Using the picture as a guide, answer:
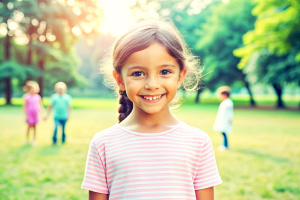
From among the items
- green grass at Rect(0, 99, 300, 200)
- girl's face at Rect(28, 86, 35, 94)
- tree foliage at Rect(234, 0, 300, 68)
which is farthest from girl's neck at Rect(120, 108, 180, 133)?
tree foliage at Rect(234, 0, 300, 68)

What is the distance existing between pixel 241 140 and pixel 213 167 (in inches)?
336

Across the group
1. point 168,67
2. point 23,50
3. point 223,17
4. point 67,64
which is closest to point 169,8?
point 223,17

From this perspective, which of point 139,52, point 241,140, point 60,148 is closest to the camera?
point 139,52

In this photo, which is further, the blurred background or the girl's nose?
the blurred background

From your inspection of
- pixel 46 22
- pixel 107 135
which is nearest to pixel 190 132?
pixel 107 135

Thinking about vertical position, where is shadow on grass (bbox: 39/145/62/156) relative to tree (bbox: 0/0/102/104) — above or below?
below

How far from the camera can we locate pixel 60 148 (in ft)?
26.1

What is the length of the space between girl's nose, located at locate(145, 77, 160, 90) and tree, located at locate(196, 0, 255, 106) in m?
31.2

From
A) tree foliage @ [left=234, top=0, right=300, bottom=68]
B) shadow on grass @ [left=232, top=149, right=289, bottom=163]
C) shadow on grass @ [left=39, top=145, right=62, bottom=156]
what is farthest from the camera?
tree foliage @ [left=234, top=0, right=300, bottom=68]

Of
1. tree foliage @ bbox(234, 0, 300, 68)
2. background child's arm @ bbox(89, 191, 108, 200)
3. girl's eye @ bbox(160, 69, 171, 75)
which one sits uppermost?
tree foliage @ bbox(234, 0, 300, 68)

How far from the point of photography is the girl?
4.88ft

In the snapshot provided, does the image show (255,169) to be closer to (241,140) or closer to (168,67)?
(241,140)

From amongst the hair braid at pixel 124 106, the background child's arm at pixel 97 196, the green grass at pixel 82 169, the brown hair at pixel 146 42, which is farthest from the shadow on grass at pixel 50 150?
the brown hair at pixel 146 42

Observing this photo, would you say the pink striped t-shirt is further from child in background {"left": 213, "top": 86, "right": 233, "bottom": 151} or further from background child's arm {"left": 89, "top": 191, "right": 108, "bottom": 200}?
child in background {"left": 213, "top": 86, "right": 233, "bottom": 151}
